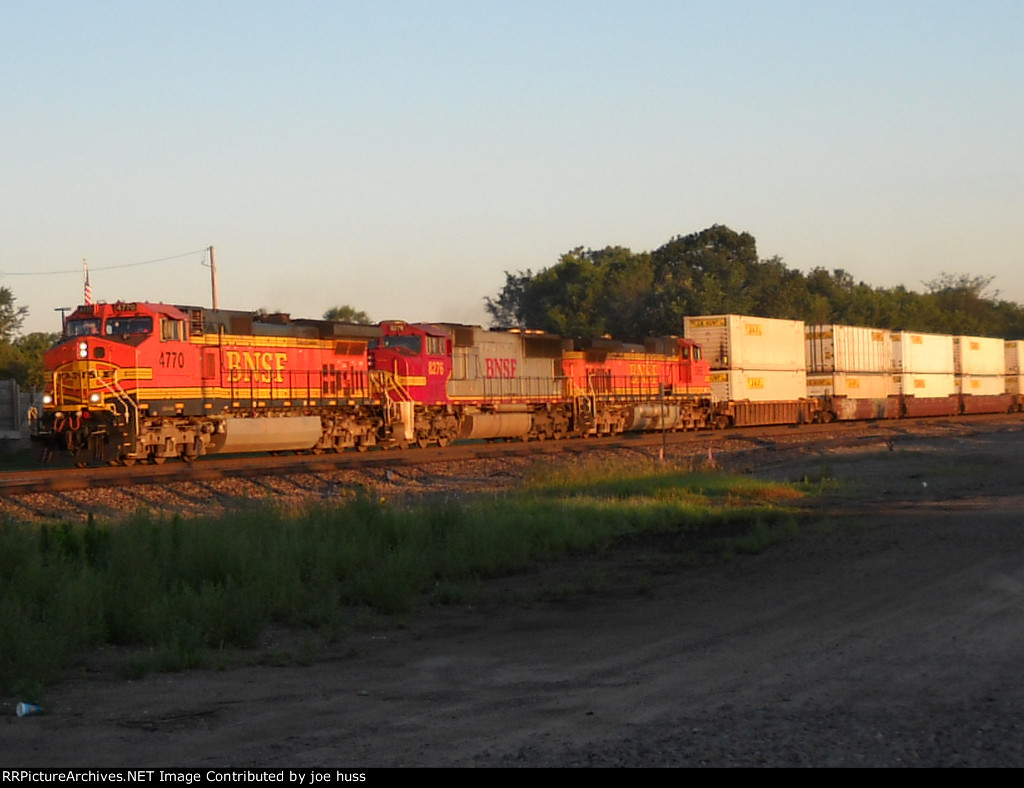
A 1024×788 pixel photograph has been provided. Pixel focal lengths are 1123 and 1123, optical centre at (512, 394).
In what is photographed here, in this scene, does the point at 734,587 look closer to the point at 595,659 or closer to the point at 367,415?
the point at 595,659

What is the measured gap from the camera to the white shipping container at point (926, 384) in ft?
167

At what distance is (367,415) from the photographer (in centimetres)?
3062

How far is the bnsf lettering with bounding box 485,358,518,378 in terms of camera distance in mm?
35188

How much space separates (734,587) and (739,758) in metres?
5.88

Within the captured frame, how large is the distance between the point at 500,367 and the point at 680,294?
128 ft

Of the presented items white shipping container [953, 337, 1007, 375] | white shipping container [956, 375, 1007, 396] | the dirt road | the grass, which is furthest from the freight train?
the dirt road

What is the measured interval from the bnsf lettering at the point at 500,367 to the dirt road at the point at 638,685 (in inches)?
893

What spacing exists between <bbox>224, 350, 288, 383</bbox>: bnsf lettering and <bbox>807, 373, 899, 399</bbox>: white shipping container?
2610 cm

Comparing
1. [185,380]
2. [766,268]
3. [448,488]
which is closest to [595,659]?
[448,488]

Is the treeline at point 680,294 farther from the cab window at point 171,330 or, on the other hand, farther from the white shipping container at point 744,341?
the cab window at point 171,330

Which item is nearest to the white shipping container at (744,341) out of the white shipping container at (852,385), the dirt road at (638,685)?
the white shipping container at (852,385)

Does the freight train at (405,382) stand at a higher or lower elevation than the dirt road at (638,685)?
higher

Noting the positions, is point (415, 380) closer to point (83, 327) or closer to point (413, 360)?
point (413, 360)

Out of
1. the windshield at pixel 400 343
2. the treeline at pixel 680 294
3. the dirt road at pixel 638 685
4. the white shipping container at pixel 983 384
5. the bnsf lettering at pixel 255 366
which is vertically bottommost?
the dirt road at pixel 638 685
